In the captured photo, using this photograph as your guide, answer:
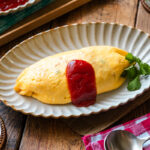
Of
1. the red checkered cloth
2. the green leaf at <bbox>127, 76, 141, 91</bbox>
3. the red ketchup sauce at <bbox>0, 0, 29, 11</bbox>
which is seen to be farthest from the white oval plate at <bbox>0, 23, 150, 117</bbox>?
the red ketchup sauce at <bbox>0, 0, 29, 11</bbox>

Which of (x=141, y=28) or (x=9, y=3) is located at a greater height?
(x=9, y=3)

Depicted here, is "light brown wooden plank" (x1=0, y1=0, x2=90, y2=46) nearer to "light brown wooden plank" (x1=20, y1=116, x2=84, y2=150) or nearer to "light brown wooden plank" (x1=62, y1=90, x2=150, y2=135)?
"light brown wooden plank" (x1=20, y1=116, x2=84, y2=150)

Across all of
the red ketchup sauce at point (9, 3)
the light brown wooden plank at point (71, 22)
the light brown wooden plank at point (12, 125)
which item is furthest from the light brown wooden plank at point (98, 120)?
the red ketchup sauce at point (9, 3)

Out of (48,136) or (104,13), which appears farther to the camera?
(104,13)

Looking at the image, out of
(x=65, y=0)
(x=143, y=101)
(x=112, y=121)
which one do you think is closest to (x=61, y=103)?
(x=112, y=121)

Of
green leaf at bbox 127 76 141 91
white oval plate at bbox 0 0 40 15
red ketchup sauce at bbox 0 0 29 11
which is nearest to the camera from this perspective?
green leaf at bbox 127 76 141 91

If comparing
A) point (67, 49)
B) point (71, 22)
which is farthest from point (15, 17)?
point (67, 49)

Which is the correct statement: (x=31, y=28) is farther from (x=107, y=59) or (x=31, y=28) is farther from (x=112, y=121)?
(x=112, y=121)

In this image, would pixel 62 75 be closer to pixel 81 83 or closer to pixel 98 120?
pixel 81 83
